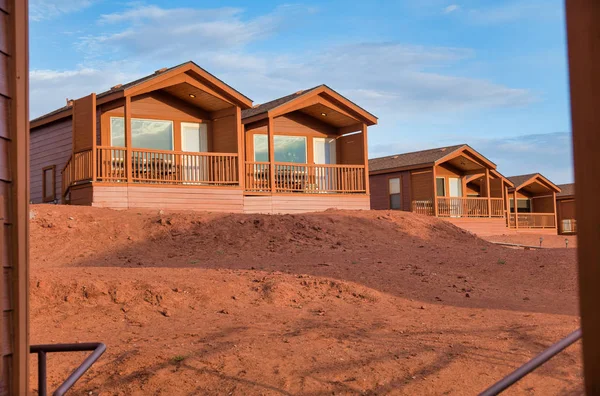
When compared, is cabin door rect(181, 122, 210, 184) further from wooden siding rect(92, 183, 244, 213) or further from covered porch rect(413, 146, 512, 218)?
covered porch rect(413, 146, 512, 218)

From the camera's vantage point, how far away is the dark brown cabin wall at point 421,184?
31.0m

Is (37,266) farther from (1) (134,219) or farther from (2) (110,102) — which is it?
(2) (110,102)

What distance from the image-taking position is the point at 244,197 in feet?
68.3

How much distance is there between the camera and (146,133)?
21.2 m

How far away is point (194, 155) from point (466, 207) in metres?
16.0

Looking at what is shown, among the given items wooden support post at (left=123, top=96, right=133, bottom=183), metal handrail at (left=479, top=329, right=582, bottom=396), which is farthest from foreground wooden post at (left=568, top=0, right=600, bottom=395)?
wooden support post at (left=123, top=96, right=133, bottom=183)

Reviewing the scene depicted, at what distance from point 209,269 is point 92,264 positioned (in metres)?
2.50

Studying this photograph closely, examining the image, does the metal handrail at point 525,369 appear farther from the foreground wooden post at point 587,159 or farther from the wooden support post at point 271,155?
the wooden support post at point 271,155

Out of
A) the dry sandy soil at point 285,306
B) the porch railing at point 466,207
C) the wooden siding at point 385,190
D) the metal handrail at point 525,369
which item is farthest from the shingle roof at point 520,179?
the metal handrail at point 525,369

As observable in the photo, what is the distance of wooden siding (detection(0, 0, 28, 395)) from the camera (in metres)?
3.41

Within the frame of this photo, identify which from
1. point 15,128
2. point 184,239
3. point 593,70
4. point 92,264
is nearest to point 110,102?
point 184,239

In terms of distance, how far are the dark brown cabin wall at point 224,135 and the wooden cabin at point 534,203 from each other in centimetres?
1995

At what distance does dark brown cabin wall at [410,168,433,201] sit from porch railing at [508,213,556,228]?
865cm

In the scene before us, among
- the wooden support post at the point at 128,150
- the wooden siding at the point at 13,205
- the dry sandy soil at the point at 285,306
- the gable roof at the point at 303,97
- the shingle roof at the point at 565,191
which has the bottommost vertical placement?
the dry sandy soil at the point at 285,306
